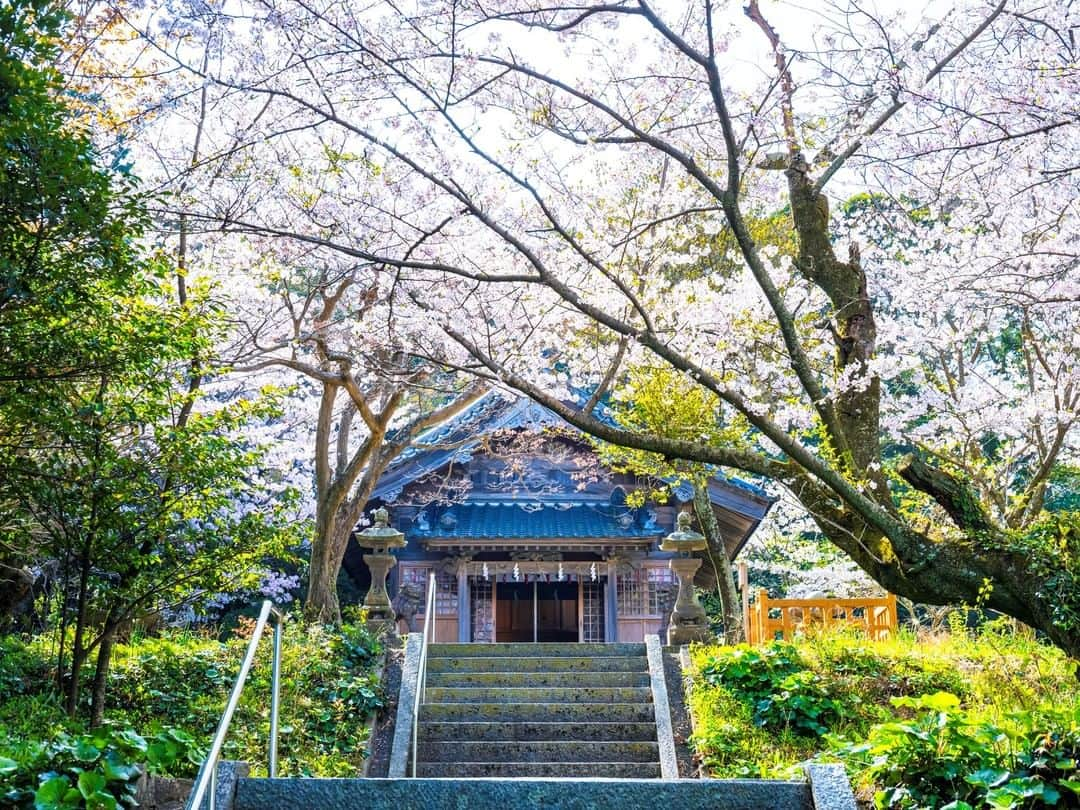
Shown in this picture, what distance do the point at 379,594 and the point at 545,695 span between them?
306 centimetres

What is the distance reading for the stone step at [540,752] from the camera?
31.6ft

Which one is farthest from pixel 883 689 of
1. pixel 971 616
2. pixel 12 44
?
pixel 971 616

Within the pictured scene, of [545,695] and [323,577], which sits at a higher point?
[323,577]

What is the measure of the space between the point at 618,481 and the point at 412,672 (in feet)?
25.2

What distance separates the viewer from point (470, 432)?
16.9 m

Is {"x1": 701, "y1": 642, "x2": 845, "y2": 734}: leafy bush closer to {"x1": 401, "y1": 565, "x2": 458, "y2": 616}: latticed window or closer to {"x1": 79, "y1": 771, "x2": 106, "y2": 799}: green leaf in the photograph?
{"x1": 79, "y1": 771, "x2": 106, "y2": 799}: green leaf

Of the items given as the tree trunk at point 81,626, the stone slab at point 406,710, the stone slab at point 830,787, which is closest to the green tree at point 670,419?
the stone slab at point 406,710

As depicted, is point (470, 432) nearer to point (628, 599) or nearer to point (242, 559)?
point (628, 599)

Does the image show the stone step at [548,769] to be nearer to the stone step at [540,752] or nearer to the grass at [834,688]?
the stone step at [540,752]

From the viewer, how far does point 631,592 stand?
711 inches

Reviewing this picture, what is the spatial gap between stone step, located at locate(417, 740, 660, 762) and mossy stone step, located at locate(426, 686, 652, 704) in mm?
986

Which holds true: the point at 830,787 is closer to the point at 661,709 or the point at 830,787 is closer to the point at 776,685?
the point at 776,685

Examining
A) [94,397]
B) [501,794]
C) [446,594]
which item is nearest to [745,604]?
[446,594]

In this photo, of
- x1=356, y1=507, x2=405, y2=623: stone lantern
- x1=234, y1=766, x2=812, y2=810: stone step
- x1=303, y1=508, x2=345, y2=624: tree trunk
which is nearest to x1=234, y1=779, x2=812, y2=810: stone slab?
x1=234, y1=766, x2=812, y2=810: stone step
